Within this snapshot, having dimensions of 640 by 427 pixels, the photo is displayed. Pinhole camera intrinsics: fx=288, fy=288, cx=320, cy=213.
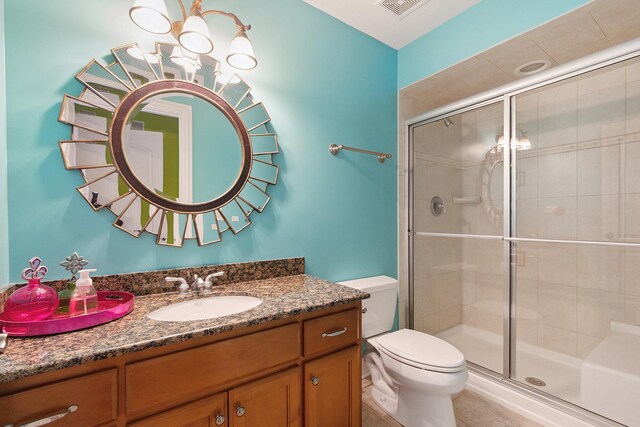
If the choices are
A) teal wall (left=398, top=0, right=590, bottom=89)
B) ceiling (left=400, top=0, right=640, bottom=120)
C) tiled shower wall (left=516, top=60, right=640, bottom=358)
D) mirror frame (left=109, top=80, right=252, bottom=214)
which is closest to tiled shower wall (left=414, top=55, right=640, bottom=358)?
tiled shower wall (left=516, top=60, right=640, bottom=358)

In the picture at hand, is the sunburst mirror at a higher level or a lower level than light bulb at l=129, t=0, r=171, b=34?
lower

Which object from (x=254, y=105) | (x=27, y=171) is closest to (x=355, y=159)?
(x=254, y=105)

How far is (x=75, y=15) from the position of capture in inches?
46.0

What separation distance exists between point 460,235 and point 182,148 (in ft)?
6.34

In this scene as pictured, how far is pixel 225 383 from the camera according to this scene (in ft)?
3.13

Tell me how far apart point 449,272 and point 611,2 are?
1.88 metres

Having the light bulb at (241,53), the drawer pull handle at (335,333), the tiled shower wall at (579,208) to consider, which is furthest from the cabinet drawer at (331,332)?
the tiled shower wall at (579,208)

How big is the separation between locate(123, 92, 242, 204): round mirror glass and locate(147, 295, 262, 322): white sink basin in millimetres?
477

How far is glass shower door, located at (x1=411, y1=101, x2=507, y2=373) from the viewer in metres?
2.08

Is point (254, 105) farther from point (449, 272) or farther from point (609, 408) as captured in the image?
point (609, 408)

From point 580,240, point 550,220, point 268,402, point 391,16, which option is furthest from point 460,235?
point 268,402

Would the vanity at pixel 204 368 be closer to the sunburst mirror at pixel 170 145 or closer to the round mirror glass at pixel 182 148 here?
the sunburst mirror at pixel 170 145

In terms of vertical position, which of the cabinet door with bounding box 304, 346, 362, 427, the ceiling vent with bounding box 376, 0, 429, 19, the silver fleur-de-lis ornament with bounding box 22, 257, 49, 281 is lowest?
the cabinet door with bounding box 304, 346, 362, 427

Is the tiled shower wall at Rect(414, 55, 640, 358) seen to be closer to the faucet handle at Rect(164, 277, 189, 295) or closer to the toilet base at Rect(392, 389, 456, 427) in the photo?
the toilet base at Rect(392, 389, 456, 427)
